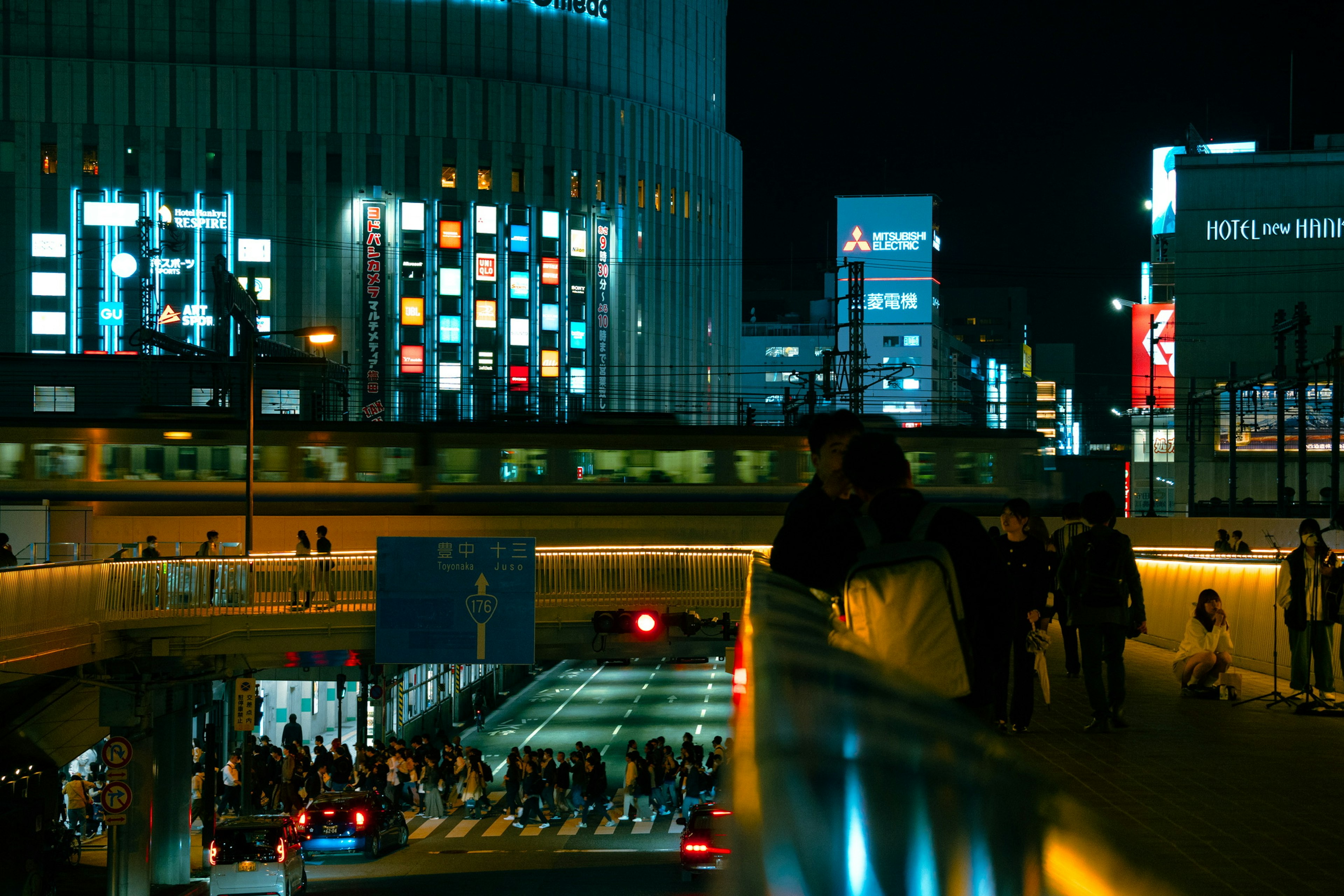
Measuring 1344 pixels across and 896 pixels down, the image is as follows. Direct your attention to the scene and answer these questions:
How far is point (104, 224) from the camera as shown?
60938 mm

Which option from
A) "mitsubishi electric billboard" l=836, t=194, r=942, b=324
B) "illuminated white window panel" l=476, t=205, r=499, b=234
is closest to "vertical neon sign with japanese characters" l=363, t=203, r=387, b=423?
"illuminated white window panel" l=476, t=205, r=499, b=234

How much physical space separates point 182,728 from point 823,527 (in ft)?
Result: 74.7

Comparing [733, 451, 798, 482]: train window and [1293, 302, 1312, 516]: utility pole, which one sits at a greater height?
[1293, 302, 1312, 516]: utility pole

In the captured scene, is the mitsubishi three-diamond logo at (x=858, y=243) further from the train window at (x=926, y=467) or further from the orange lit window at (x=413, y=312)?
the train window at (x=926, y=467)

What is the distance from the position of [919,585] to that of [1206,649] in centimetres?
851

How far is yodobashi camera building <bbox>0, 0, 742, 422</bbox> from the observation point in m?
60.9

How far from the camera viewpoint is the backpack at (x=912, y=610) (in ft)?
13.4

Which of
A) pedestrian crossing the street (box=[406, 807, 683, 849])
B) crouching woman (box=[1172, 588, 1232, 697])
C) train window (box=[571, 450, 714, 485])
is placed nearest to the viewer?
crouching woman (box=[1172, 588, 1232, 697])

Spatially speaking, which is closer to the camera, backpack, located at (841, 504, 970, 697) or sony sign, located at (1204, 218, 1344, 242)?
backpack, located at (841, 504, 970, 697)

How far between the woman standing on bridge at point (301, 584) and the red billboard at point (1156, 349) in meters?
54.5

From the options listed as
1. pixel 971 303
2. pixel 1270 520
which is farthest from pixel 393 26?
pixel 971 303

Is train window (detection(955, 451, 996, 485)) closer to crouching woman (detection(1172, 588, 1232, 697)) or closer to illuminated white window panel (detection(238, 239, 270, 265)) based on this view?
crouching woman (detection(1172, 588, 1232, 697))

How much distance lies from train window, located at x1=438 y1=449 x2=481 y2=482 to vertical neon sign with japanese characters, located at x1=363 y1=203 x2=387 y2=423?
28.1 meters

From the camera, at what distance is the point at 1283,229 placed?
6894 cm
